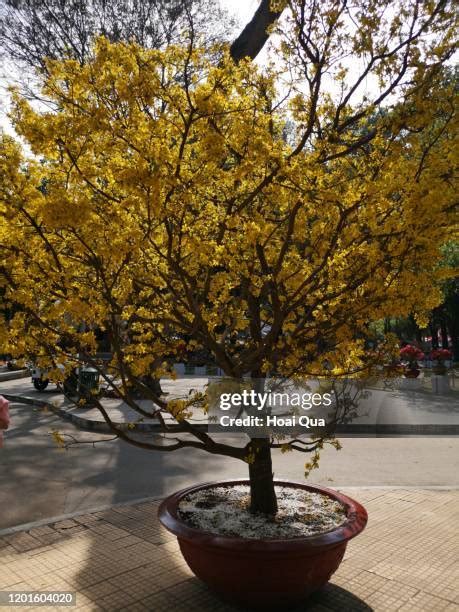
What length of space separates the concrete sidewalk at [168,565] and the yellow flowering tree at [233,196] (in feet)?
2.78

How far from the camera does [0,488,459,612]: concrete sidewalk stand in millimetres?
3748

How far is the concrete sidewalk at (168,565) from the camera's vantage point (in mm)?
3748

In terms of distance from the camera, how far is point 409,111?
3199 millimetres

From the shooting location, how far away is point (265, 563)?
3.36 m

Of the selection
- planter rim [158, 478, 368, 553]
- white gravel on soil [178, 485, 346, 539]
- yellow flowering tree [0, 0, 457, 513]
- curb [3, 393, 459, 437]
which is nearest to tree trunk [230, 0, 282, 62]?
yellow flowering tree [0, 0, 457, 513]

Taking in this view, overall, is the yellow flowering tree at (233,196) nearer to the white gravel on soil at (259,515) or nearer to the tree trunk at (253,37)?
the white gravel on soil at (259,515)

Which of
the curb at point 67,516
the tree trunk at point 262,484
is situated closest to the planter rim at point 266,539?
the tree trunk at point 262,484

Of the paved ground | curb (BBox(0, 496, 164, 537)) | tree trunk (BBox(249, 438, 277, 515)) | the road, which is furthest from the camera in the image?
the paved ground

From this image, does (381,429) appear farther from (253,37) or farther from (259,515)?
(253,37)

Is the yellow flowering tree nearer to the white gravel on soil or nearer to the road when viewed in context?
the white gravel on soil

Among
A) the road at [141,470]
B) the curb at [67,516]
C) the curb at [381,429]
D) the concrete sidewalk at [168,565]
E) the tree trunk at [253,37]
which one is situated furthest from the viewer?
the curb at [381,429]

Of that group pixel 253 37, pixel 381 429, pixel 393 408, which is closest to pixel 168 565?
pixel 253 37

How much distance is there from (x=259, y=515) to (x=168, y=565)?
0.90 m

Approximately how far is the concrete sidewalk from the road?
0.88 m
